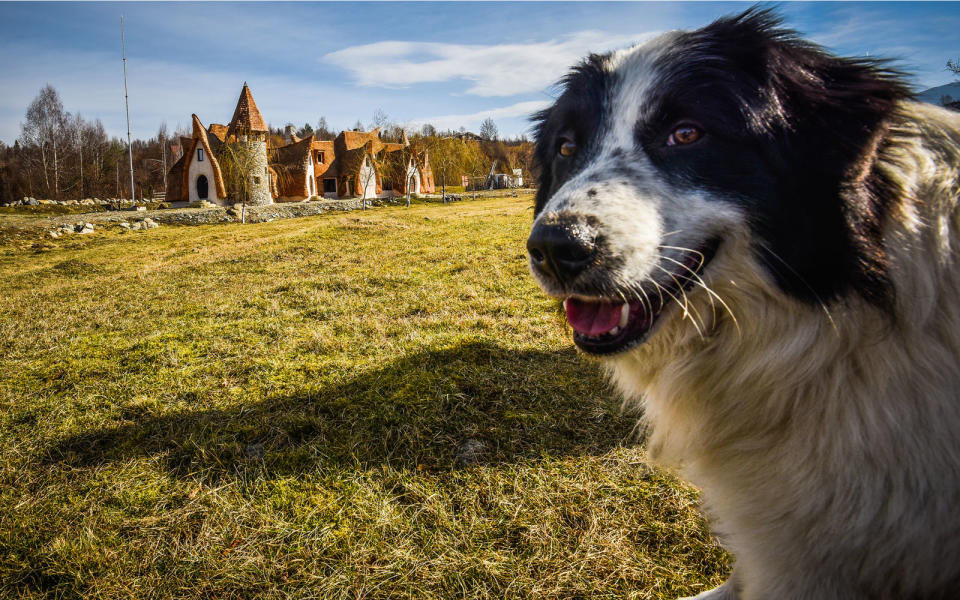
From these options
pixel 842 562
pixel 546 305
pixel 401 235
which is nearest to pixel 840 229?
pixel 842 562

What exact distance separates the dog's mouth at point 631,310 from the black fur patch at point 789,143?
191 mm

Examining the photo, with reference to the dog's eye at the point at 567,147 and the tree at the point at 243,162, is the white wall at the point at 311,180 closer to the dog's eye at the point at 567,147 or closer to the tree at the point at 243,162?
the tree at the point at 243,162

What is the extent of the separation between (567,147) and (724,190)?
2.39 feet

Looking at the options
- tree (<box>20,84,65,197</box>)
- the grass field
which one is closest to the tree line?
tree (<box>20,84,65,197</box>)

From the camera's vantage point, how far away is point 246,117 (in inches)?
1122

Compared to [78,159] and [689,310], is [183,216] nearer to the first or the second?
[689,310]

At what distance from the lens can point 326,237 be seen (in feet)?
42.7

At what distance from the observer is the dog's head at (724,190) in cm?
131

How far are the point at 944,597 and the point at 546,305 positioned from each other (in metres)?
4.50

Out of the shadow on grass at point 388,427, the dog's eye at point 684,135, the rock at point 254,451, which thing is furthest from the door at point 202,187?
the dog's eye at point 684,135

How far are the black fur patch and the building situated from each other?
25.8 meters

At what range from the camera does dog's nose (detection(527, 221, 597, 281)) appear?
139 cm

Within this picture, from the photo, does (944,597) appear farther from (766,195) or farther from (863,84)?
(863,84)

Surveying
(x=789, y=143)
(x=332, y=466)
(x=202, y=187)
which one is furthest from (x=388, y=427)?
(x=202, y=187)
